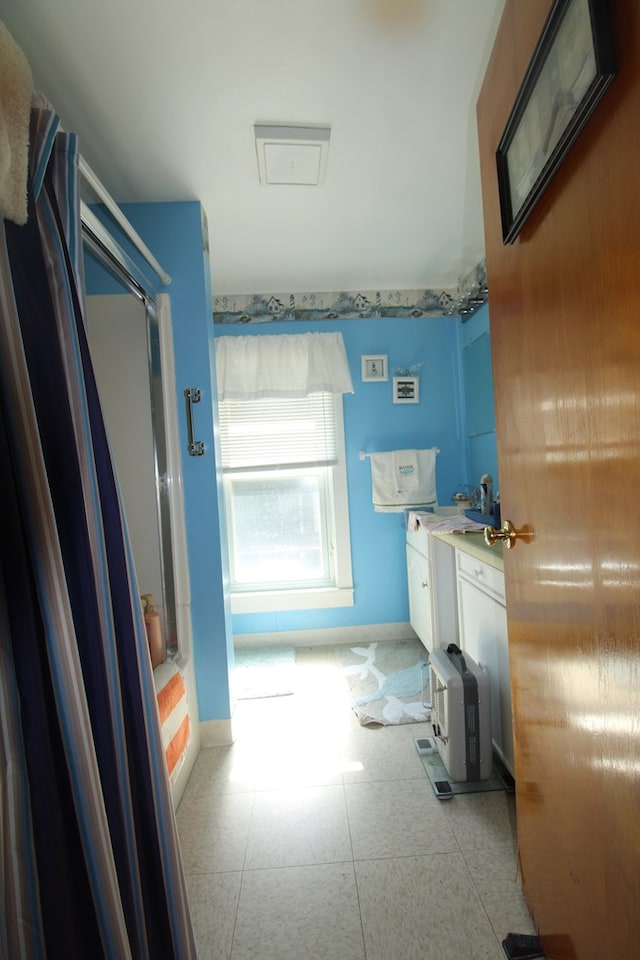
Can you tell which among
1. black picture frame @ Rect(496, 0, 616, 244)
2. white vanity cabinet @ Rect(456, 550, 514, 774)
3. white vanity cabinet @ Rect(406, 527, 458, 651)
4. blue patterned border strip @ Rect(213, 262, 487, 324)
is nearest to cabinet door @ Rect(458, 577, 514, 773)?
white vanity cabinet @ Rect(456, 550, 514, 774)

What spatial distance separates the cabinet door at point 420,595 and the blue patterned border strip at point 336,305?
1583 mm

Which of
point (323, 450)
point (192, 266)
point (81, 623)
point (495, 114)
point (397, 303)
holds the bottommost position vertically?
point (81, 623)

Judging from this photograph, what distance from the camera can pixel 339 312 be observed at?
112 inches

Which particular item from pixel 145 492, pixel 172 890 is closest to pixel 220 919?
pixel 172 890

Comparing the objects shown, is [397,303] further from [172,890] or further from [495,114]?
[172,890]

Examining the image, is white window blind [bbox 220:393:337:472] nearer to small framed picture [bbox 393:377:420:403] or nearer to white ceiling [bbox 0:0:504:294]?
small framed picture [bbox 393:377:420:403]

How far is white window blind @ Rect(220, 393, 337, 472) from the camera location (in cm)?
283

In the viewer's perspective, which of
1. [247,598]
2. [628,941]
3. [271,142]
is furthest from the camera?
[247,598]

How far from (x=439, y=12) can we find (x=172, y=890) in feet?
7.03

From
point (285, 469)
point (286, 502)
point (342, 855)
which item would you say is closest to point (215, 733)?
point (342, 855)

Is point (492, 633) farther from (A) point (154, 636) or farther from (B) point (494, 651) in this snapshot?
(A) point (154, 636)

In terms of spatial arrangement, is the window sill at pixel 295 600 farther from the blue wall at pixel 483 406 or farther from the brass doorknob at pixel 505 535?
the brass doorknob at pixel 505 535

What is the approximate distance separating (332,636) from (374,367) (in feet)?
6.04

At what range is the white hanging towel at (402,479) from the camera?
2.78 metres
